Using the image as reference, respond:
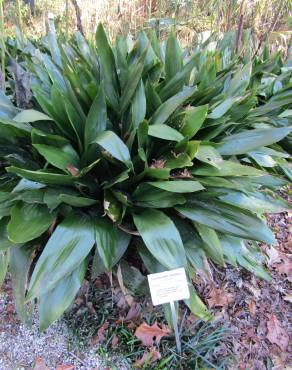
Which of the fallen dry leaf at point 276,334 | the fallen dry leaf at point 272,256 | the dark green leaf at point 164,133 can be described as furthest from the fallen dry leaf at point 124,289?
the fallen dry leaf at point 272,256

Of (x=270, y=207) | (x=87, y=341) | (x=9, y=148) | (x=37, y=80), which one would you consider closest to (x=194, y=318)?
(x=87, y=341)

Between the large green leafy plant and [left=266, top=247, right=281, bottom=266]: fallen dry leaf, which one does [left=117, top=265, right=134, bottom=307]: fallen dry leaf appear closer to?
the large green leafy plant

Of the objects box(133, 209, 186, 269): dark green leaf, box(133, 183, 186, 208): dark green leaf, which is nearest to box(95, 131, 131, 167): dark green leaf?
box(133, 183, 186, 208): dark green leaf

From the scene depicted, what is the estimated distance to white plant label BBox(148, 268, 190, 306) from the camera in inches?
53.5

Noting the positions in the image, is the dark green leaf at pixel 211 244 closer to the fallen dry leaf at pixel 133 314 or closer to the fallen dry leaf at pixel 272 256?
the fallen dry leaf at pixel 133 314

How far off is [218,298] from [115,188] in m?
0.86

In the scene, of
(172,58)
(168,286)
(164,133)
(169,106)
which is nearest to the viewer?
(168,286)

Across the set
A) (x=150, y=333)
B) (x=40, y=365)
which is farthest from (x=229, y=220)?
(x=40, y=365)

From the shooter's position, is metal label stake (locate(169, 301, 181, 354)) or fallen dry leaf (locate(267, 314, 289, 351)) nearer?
metal label stake (locate(169, 301, 181, 354))

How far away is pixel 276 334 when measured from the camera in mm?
1877

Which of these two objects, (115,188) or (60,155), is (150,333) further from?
(60,155)

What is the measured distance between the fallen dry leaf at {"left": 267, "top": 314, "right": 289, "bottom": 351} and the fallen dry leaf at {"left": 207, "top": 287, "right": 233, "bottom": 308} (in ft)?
0.77

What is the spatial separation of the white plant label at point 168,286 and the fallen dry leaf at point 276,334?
78cm

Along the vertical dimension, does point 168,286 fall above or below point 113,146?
below
